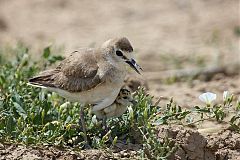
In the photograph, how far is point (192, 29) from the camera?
11.8 metres

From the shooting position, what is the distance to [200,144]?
6.64 meters

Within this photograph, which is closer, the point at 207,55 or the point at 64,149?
the point at 64,149

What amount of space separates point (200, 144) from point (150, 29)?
5429mm

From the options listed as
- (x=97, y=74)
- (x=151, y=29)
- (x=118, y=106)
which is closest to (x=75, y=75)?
(x=97, y=74)

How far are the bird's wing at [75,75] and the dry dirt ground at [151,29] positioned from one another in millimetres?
2212

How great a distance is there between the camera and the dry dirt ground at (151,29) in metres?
10.1

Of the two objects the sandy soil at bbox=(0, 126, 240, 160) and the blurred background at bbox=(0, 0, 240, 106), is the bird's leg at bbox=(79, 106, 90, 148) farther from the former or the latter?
the blurred background at bbox=(0, 0, 240, 106)

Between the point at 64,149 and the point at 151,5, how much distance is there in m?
6.61

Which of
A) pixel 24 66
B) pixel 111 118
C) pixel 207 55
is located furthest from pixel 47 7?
pixel 111 118

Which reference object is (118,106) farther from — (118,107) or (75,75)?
(75,75)

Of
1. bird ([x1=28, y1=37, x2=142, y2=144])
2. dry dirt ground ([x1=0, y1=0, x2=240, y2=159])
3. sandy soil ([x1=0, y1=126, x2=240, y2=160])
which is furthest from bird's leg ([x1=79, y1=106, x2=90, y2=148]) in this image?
dry dirt ground ([x1=0, y1=0, x2=240, y2=159])

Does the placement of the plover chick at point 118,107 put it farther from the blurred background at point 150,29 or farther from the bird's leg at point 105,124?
the blurred background at point 150,29

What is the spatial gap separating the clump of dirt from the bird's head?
0.59 m

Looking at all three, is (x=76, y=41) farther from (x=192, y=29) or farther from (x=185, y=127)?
(x=185, y=127)
